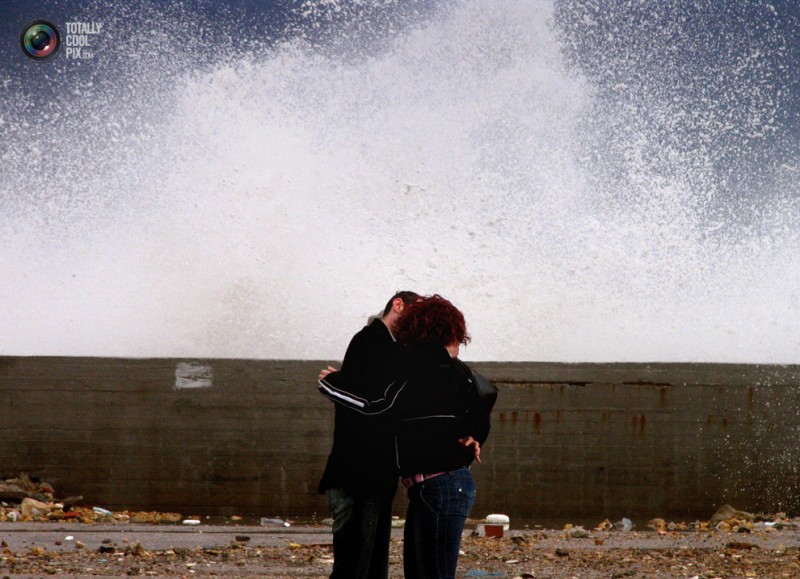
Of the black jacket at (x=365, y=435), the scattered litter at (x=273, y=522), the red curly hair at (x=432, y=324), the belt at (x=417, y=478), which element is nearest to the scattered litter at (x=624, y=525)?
the scattered litter at (x=273, y=522)

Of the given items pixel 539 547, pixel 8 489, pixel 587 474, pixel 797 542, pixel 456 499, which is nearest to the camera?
pixel 456 499

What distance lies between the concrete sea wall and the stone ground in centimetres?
126

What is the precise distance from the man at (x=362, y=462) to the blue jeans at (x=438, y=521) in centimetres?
22

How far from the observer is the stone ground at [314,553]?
625cm

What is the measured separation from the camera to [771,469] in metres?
10.6

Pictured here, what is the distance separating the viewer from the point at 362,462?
3.64m

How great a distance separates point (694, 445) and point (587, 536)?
2.37 metres

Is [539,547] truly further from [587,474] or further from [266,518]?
[266,518]

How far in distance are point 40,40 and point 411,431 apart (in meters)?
10.6

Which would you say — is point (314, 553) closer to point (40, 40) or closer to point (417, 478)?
point (417, 478)

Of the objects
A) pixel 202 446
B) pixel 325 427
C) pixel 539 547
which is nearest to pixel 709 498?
pixel 539 547

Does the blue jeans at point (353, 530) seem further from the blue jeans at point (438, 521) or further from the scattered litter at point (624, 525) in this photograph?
the scattered litter at point (624, 525)

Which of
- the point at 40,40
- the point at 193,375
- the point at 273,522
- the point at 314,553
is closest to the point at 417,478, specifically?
the point at 314,553

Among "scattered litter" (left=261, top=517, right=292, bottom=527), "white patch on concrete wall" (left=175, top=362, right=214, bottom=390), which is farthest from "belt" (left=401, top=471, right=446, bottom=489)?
"white patch on concrete wall" (left=175, top=362, right=214, bottom=390)
